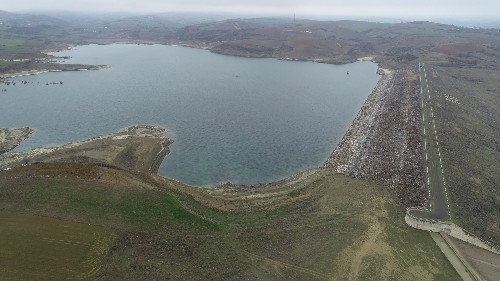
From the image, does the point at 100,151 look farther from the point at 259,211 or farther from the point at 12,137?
the point at 259,211

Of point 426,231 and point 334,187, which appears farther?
point 334,187

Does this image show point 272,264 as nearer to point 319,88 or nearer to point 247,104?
point 247,104

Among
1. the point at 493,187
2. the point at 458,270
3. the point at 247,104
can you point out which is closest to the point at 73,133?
the point at 247,104

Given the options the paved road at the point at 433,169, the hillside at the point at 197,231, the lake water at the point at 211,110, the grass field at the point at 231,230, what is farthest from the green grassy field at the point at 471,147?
the lake water at the point at 211,110

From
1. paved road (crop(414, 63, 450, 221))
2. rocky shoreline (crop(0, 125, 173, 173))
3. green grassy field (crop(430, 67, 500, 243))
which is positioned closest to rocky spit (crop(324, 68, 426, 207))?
paved road (crop(414, 63, 450, 221))

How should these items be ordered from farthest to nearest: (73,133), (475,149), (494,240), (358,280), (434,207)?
(73,133) < (475,149) < (434,207) < (494,240) < (358,280)

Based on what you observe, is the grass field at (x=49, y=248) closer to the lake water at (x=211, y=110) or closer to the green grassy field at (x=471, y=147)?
the lake water at (x=211, y=110)

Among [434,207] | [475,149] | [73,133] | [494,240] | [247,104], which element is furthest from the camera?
[247,104]
